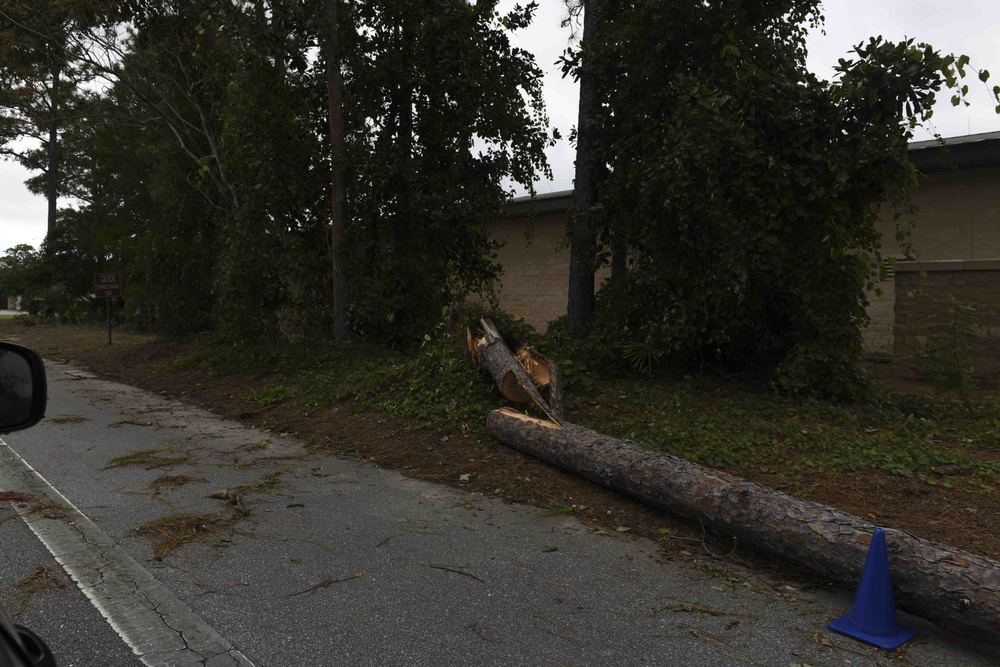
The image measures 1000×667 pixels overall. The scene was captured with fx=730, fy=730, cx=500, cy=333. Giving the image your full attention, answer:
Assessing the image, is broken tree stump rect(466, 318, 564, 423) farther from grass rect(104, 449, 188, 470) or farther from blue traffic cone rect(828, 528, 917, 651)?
blue traffic cone rect(828, 528, 917, 651)

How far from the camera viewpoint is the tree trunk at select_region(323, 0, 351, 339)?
11773mm

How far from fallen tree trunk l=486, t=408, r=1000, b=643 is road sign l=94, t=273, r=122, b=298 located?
18.2 m

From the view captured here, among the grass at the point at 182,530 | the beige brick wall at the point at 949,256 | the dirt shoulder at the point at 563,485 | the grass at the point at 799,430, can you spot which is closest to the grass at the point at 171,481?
the grass at the point at 182,530

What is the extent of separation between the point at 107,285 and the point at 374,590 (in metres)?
19.7

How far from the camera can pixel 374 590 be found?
4.01 meters

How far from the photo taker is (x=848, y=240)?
9086 millimetres

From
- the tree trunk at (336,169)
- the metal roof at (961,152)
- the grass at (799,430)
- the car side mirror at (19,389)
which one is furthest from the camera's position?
the metal roof at (961,152)

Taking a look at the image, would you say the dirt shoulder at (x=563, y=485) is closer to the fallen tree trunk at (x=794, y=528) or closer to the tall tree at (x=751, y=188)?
the fallen tree trunk at (x=794, y=528)

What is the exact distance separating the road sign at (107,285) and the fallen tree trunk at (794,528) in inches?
715

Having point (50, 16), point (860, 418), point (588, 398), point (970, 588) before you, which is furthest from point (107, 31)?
point (970, 588)

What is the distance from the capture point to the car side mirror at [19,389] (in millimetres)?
1894

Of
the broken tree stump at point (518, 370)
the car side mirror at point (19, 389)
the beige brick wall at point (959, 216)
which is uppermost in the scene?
the beige brick wall at point (959, 216)

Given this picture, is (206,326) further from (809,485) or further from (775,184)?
(809,485)

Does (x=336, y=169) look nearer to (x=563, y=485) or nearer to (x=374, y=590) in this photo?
(x=563, y=485)
